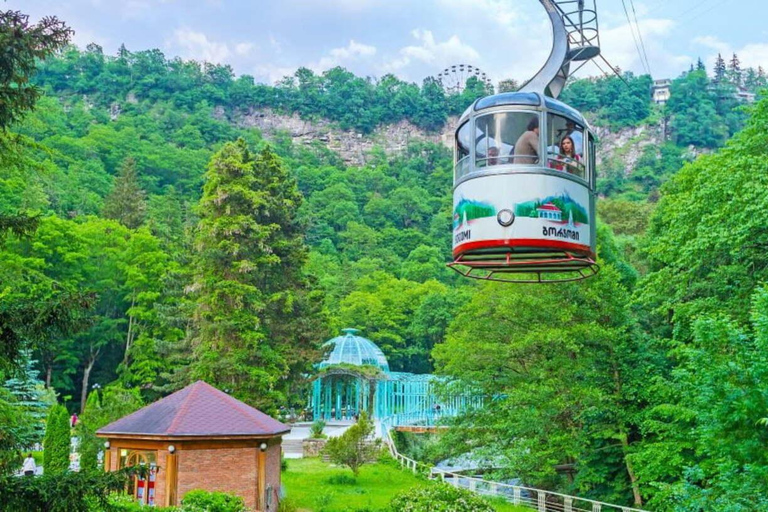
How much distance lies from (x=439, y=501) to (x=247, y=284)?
16088mm

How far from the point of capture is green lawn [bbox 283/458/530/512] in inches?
806

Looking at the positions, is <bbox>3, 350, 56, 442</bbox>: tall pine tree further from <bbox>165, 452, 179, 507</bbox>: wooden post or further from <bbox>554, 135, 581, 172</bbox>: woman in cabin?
<bbox>554, 135, 581, 172</bbox>: woman in cabin

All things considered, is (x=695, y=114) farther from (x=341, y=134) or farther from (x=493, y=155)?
(x=493, y=155)

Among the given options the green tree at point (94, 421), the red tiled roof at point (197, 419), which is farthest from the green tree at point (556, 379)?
the green tree at point (94, 421)

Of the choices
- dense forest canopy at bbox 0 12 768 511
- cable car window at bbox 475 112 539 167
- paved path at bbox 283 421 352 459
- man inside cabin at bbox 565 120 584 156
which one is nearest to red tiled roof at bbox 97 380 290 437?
dense forest canopy at bbox 0 12 768 511

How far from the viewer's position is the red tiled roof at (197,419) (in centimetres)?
1797

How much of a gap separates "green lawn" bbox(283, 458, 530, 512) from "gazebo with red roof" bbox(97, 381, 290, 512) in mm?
2024

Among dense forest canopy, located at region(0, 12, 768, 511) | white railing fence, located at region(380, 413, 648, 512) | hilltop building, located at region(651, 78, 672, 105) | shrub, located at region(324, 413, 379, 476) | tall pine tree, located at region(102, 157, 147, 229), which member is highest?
hilltop building, located at region(651, 78, 672, 105)

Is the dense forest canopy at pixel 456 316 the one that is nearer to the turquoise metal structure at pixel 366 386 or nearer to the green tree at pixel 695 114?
the turquoise metal structure at pixel 366 386

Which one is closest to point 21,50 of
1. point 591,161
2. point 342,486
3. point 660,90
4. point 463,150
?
point 463,150

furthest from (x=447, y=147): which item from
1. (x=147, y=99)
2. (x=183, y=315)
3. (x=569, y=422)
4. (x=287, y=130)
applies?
(x=569, y=422)

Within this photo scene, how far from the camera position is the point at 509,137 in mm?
10539

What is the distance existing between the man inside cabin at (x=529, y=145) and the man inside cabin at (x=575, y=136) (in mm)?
595

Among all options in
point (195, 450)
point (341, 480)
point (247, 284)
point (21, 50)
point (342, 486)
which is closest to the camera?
point (21, 50)
